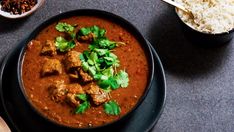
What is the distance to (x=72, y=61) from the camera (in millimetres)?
1850

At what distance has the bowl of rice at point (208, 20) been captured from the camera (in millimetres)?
2105

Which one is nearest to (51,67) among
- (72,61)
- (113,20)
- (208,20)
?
(72,61)

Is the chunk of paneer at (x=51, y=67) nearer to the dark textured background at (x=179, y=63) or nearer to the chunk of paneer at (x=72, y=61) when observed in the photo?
the chunk of paneer at (x=72, y=61)

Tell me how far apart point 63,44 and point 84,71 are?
0.16m

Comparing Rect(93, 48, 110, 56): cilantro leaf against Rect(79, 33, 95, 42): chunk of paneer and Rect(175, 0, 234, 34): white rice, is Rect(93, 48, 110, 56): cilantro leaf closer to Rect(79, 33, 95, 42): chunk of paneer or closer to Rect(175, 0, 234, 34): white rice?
Rect(79, 33, 95, 42): chunk of paneer

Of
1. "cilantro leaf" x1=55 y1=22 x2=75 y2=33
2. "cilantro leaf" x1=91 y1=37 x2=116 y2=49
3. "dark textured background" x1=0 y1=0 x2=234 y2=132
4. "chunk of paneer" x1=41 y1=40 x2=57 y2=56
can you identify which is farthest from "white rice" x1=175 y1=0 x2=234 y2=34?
"chunk of paneer" x1=41 y1=40 x2=57 y2=56

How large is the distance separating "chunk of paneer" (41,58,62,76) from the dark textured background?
1.24 feet

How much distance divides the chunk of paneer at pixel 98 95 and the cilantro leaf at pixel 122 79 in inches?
2.8

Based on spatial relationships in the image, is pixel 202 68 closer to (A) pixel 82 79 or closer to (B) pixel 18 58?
(A) pixel 82 79

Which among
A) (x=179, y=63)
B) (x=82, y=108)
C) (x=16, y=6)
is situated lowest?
(x=179, y=63)

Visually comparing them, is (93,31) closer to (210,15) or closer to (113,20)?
(113,20)

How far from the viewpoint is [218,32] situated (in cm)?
211

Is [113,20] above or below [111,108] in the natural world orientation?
above

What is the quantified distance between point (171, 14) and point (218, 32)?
300 millimetres
